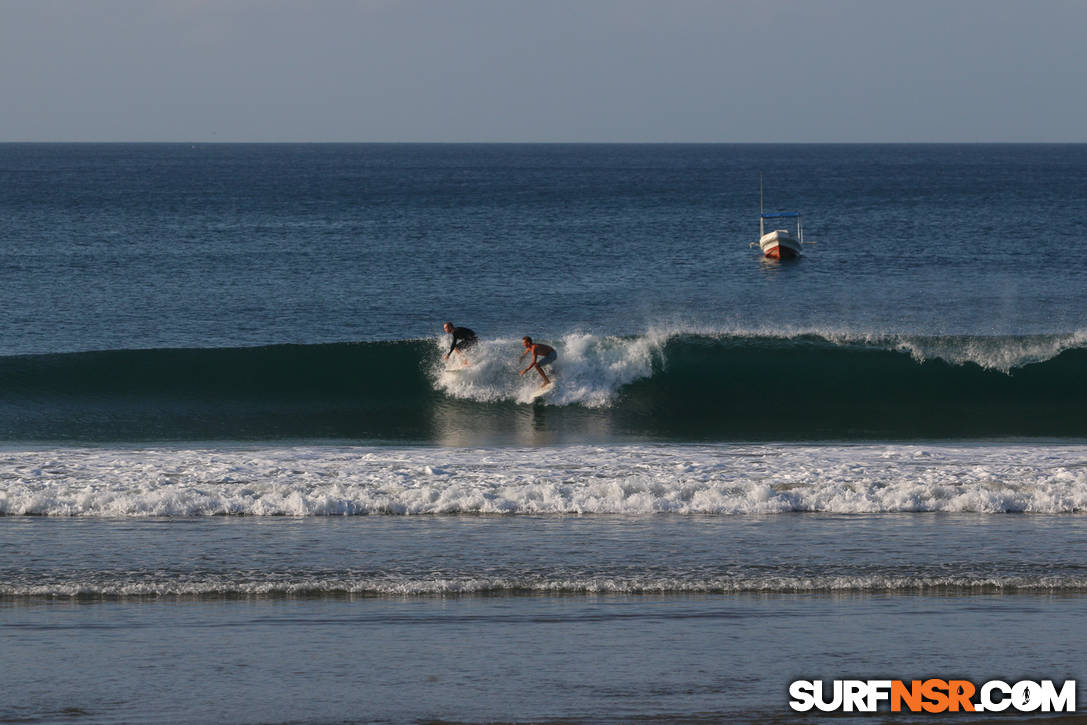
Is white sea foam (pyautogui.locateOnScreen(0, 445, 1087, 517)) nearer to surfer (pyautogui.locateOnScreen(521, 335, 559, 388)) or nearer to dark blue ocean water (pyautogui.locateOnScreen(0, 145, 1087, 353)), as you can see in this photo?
surfer (pyautogui.locateOnScreen(521, 335, 559, 388))

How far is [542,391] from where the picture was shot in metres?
21.1

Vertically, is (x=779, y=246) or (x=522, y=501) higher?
(x=779, y=246)

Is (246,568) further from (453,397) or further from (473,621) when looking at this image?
(453,397)

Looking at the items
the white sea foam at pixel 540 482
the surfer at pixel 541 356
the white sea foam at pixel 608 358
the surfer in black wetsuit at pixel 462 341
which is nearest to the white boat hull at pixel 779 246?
the white sea foam at pixel 608 358

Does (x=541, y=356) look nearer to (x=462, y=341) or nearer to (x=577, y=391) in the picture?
(x=577, y=391)

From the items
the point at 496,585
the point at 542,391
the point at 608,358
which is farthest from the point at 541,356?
the point at 496,585

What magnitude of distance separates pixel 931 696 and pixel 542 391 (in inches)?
550

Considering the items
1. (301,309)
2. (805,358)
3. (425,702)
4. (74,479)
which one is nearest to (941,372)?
(805,358)

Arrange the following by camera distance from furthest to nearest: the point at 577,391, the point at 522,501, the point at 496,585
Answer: the point at 577,391 → the point at 522,501 → the point at 496,585

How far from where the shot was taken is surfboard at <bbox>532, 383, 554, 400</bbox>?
21.0 meters

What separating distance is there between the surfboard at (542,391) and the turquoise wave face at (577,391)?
80 millimetres

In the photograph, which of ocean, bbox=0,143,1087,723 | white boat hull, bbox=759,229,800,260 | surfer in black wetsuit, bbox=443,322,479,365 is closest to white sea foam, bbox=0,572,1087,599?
ocean, bbox=0,143,1087,723

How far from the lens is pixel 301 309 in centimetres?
3641

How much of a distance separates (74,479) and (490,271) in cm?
3372
